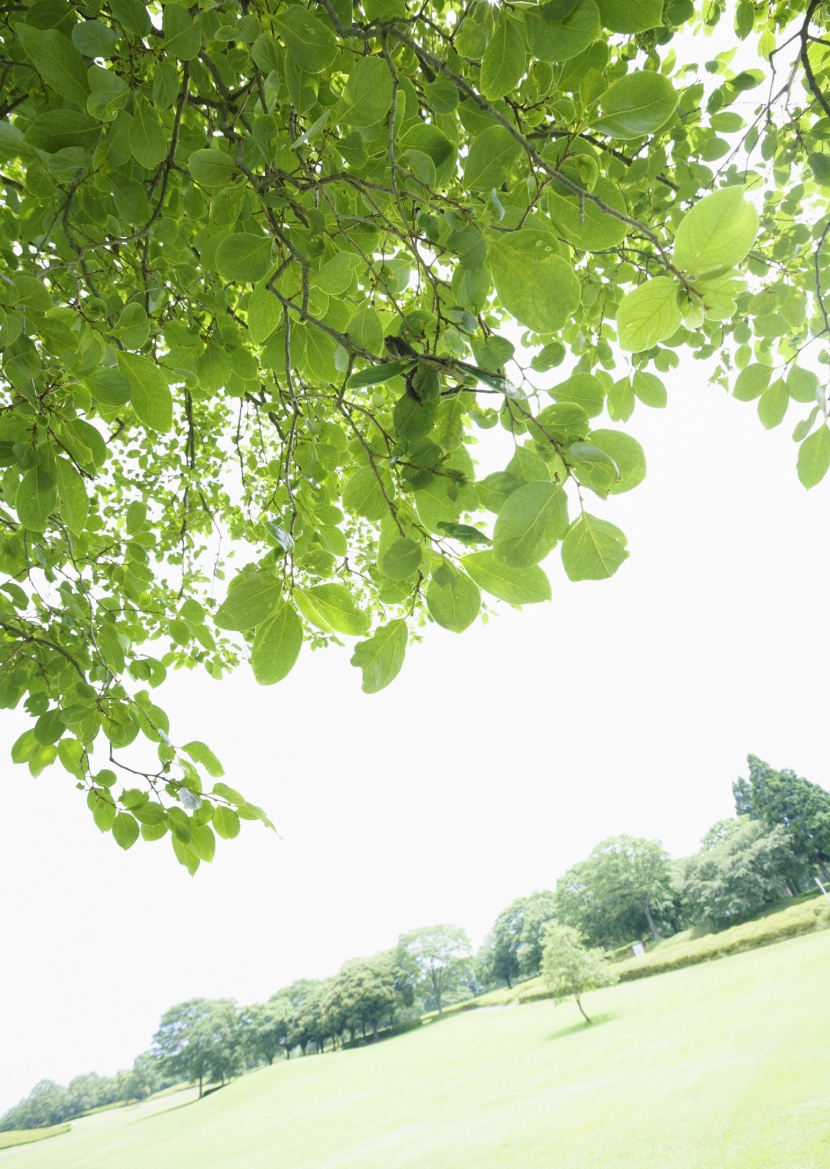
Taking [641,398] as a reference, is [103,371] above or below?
above

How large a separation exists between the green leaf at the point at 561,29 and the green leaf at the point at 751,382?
2.26ft

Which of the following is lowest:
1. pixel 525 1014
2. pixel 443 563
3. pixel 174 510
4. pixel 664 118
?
pixel 525 1014

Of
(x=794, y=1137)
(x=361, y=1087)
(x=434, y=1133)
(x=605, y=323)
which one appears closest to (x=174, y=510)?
(x=605, y=323)

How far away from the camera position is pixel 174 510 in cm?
539

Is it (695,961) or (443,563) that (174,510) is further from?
(695,961)

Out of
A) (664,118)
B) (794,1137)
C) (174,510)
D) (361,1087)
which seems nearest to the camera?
(664,118)

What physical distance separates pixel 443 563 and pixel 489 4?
2.21ft

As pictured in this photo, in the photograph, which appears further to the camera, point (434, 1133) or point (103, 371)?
point (434, 1133)

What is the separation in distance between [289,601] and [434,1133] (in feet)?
78.6

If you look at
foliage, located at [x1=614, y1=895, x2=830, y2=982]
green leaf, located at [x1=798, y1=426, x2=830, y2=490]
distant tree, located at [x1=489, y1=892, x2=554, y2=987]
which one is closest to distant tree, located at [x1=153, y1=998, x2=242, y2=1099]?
distant tree, located at [x1=489, y1=892, x2=554, y2=987]

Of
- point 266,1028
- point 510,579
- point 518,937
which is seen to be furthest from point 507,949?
point 510,579

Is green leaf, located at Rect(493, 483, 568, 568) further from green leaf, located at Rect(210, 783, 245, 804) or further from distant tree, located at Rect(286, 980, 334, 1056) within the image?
distant tree, located at Rect(286, 980, 334, 1056)

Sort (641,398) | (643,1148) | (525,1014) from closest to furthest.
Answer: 1. (641,398)
2. (643,1148)
3. (525,1014)

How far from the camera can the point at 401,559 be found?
82cm
